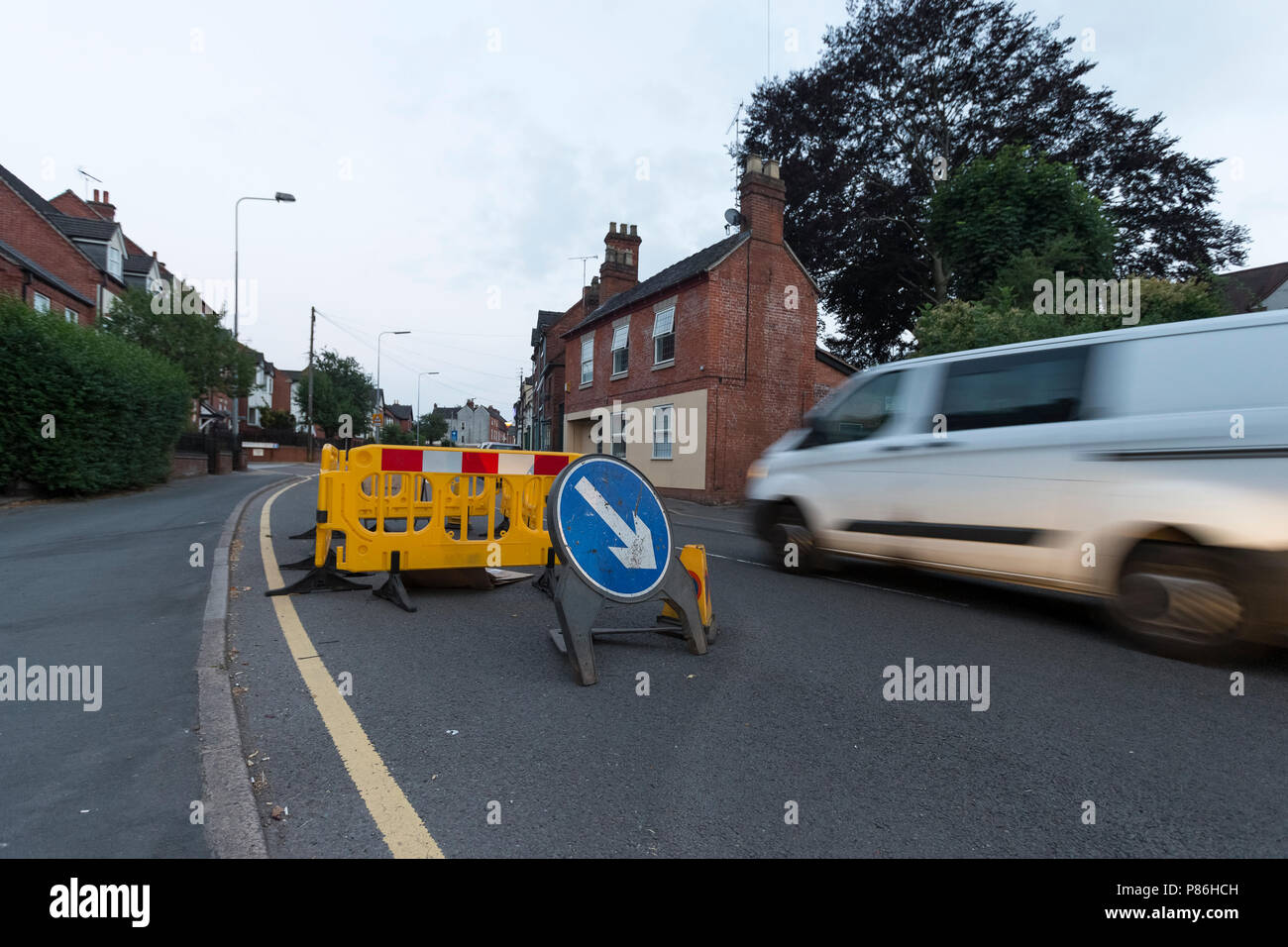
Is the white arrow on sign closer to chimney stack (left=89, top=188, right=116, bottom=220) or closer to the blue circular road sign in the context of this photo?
the blue circular road sign

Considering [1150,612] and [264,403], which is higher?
[264,403]

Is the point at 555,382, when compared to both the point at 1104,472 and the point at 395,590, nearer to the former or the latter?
the point at 395,590

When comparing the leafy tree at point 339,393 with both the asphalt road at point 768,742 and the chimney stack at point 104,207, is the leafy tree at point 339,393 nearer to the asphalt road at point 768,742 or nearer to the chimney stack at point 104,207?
the chimney stack at point 104,207

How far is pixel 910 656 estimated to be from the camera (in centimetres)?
446

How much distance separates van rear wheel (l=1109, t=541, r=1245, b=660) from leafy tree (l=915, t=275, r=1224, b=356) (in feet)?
33.0

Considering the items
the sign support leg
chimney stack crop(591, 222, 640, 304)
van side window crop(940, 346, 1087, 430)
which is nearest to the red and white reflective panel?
the sign support leg

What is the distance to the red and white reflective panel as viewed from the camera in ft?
19.6

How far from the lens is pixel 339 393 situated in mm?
66938

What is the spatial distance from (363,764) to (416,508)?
151 inches

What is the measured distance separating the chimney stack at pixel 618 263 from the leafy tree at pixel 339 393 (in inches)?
1538

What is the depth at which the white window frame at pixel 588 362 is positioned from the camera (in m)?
27.0
